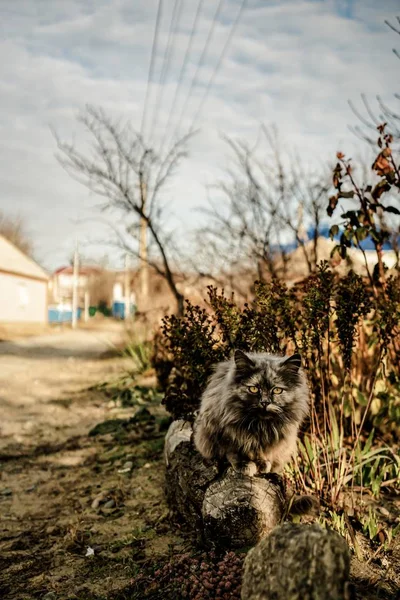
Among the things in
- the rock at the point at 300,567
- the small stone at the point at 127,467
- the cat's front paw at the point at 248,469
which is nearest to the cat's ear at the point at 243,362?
the cat's front paw at the point at 248,469

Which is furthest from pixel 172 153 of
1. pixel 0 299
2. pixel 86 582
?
pixel 0 299

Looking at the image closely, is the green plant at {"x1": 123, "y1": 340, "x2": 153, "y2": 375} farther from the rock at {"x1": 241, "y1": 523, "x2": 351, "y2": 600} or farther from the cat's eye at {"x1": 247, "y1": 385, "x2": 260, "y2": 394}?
the rock at {"x1": 241, "y1": 523, "x2": 351, "y2": 600}

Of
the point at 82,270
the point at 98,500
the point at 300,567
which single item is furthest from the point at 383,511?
the point at 82,270

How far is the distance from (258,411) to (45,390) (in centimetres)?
820

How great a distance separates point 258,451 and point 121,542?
1.35 meters

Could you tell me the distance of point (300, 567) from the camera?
216 cm

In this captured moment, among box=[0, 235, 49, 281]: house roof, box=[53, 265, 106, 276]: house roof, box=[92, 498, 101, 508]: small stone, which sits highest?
box=[53, 265, 106, 276]: house roof

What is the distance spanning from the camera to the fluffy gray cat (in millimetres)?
3332

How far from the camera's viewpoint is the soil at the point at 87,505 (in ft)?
10.9

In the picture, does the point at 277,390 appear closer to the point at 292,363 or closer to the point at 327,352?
the point at 292,363

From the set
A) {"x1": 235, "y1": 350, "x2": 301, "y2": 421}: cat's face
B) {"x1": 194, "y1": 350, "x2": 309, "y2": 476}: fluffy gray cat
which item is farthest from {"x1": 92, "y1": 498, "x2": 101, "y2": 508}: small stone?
{"x1": 235, "y1": 350, "x2": 301, "y2": 421}: cat's face

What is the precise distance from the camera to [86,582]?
132 inches

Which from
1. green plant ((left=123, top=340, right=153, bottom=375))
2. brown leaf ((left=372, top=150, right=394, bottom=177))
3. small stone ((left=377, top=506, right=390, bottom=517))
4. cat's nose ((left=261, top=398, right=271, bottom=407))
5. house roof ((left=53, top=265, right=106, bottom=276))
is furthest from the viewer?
house roof ((left=53, top=265, right=106, bottom=276))

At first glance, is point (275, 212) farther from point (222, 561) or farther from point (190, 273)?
point (222, 561)
